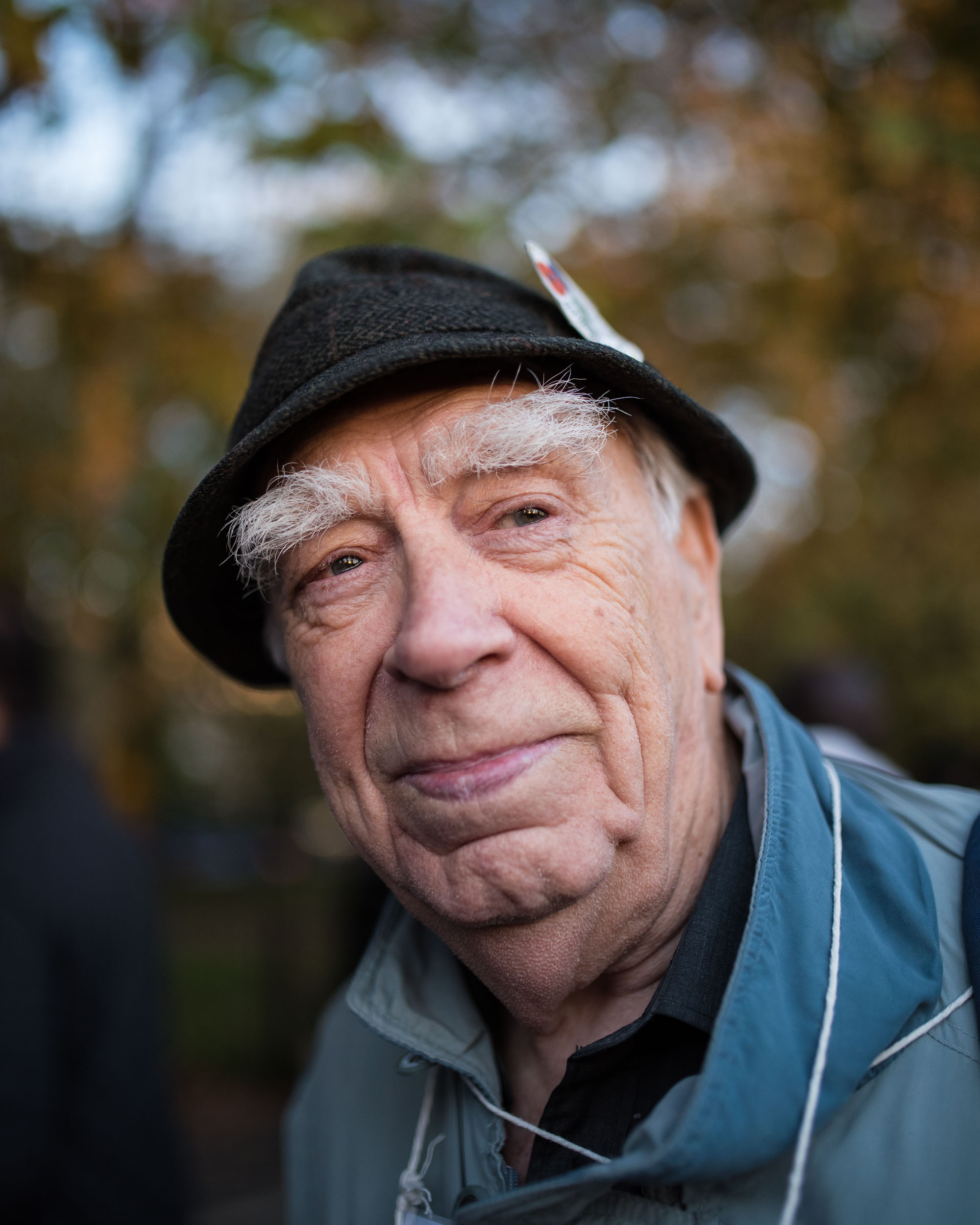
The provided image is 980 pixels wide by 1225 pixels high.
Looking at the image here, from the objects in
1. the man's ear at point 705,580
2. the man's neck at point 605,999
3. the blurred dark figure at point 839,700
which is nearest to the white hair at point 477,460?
the man's ear at point 705,580

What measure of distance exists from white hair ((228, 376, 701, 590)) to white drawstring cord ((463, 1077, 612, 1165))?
1.05 meters

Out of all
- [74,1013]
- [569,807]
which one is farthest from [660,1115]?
[74,1013]

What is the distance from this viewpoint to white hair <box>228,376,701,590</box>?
1624 millimetres

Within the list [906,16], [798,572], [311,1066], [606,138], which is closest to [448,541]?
[311,1066]

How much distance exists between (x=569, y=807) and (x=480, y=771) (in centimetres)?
15

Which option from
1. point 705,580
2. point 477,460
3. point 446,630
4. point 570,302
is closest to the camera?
point 446,630

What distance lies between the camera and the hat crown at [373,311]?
168 centimetres

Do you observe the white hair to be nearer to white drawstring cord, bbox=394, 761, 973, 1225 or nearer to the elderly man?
the elderly man

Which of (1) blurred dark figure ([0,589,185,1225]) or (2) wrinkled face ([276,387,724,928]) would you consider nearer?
(2) wrinkled face ([276,387,724,928])

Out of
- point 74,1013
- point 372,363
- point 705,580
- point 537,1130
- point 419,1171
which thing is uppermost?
point 372,363

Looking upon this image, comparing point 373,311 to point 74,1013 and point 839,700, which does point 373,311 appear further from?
point 839,700

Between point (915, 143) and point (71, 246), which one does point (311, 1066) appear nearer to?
point (915, 143)

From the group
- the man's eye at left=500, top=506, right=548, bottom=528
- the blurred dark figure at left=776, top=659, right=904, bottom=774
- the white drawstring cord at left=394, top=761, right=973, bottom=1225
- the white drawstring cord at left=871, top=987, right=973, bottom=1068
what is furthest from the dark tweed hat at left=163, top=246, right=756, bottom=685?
the blurred dark figure at left=776, top=659, right=904, bottom=774

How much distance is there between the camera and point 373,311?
5.61 ft
